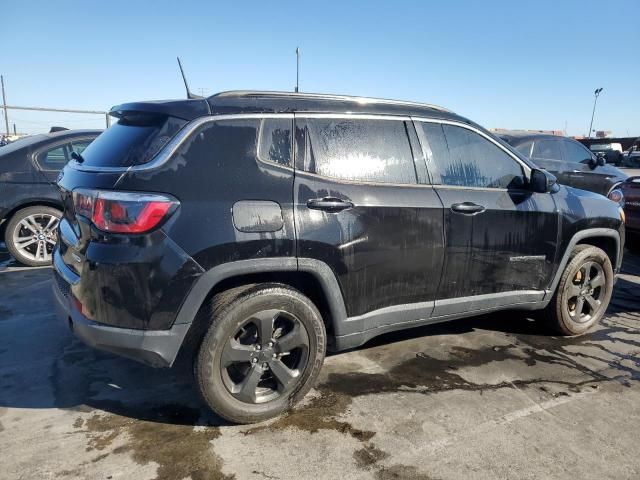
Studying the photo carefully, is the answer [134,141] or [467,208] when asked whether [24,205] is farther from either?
[467,208]

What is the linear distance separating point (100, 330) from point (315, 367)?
1245 mm

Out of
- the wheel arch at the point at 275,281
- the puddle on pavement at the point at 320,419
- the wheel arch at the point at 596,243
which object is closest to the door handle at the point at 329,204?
the wheel arch at the point at 275,281

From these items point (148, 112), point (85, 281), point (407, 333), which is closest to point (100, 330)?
point (85, 281)

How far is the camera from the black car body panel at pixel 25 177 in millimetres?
5691

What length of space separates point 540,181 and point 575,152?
16.9 ft

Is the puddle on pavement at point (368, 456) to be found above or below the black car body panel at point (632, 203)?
below

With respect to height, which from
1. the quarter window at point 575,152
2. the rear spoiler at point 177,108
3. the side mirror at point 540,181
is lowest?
the side mirror at point 540,181

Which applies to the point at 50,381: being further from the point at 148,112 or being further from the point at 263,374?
the point at 148,112

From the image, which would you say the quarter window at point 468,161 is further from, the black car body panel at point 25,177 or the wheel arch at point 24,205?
the wheel arch at point 24,205

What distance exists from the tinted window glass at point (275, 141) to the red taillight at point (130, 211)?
607 millimetres

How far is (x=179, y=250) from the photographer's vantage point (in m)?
2.43

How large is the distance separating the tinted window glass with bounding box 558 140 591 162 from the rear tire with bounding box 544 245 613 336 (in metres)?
4.08

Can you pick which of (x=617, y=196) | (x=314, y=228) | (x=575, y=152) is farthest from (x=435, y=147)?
(x=575, y=152)

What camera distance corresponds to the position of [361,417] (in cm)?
286
